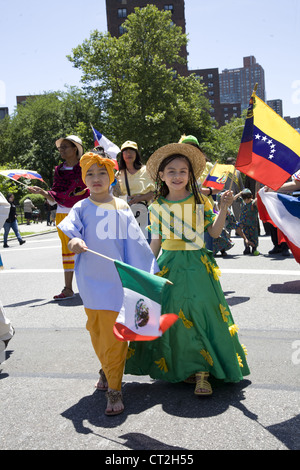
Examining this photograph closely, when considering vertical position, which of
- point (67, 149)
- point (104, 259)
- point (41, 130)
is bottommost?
point (104, 259)

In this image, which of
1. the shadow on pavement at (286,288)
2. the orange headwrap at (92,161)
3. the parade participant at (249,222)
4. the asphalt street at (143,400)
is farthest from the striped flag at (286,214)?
the parade participant at (249,222)

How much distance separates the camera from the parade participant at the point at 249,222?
10.9 m

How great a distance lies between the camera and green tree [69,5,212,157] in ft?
123

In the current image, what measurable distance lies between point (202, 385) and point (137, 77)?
37.2 m

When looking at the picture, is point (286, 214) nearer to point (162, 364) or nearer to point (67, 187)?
point (67, 187)

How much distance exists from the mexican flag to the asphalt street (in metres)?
0.61

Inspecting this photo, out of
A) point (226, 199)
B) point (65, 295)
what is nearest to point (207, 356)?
point (226, 199)

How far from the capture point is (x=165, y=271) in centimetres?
378

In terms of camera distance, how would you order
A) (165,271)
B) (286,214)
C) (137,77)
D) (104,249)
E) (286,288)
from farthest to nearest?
(137,77), (286,288), (286,214), (165,271), (104,249)

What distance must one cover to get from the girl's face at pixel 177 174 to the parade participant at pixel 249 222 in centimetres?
696

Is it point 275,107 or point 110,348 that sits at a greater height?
point 275,107

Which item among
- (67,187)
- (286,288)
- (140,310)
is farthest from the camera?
(286,288)

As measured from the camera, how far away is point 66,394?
3.76m
